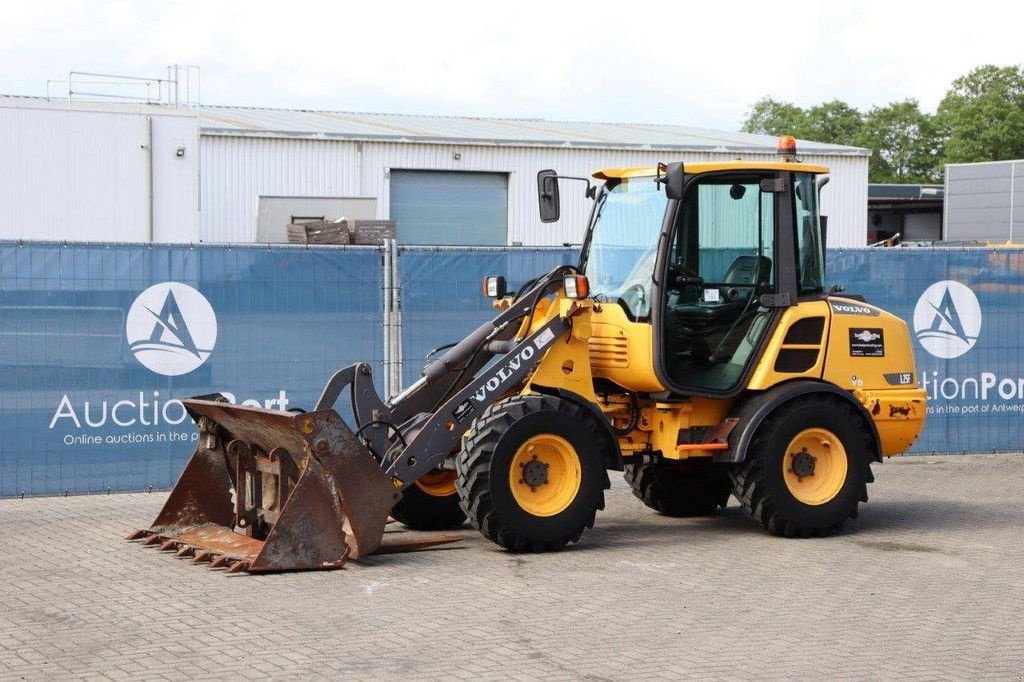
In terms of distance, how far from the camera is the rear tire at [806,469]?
10.2 meters

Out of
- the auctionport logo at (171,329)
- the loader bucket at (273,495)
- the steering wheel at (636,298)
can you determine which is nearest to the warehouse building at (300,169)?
the auctionport logo at (171,329)

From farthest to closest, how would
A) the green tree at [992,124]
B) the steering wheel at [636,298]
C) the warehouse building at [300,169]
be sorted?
1. the green tree at [992,124]
2. the warehouse building at [300,169]
3. the steering wheel at [636,298]

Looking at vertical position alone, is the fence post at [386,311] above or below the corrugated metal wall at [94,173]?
below

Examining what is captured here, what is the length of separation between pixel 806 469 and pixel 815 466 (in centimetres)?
11

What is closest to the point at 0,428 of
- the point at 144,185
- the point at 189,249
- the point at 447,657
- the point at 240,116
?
the point at 189,249

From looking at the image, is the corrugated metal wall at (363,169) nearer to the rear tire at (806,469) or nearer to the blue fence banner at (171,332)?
the blue fence banner at (171,332)

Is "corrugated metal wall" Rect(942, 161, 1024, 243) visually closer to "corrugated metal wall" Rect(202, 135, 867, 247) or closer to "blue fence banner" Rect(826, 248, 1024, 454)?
"corrugated metal wall" Rect(202, 135, 867, 247)

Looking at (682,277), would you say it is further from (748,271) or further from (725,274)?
(748,271)

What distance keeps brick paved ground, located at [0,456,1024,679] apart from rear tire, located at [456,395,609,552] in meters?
0.20

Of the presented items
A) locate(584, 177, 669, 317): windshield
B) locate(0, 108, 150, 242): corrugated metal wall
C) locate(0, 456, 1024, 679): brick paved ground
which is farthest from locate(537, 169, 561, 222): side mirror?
locate(0, 108, 150, 242): corrugated metal wall

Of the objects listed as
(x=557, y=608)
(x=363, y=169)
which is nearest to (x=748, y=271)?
(x=557, y=608)

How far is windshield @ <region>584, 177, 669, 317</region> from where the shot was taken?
10.2 metres

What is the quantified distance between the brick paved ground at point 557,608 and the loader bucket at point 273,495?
0.18 m

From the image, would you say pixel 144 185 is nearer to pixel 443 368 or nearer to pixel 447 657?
pixel 443 368
